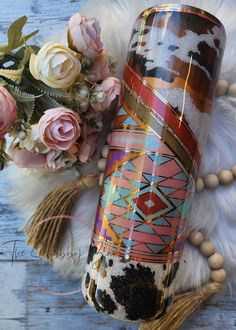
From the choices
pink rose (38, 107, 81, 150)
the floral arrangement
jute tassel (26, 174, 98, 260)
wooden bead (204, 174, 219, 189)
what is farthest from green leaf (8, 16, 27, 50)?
wooden bead (204, 174, 219, 189)

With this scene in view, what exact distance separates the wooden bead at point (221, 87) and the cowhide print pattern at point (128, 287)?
24 cm

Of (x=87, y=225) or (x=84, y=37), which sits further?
(x=87, y=225)

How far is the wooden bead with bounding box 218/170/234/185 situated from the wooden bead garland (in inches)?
3.1

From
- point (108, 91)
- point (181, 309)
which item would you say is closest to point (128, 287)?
point (181, 309)

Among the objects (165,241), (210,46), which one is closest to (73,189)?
(165,241)

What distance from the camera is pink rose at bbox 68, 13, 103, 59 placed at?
23.6 inches

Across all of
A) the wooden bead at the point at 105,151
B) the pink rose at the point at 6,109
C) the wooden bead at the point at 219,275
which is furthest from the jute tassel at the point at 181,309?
the pink rose at the point at 6,109

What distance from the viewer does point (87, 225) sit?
0.70 meters

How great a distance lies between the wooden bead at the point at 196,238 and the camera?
681mm

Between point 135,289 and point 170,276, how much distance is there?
5 cm

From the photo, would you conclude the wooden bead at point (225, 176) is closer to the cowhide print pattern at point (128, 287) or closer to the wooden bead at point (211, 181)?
the wooden bead at point (211, 181)

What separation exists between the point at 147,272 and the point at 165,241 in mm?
42

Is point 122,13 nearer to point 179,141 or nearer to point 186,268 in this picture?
point 179,141

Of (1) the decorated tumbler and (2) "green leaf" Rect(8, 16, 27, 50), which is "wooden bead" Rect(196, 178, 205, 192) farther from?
(2) "green leaf" Rect(8, 16, 27, 50)
